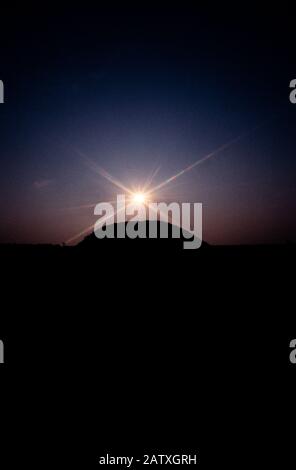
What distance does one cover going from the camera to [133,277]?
28.5 feet

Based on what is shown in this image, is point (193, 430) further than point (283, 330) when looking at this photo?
No

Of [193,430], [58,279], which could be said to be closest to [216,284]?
[193,430]

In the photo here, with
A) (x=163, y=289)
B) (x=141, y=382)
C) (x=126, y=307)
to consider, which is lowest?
(x=141, y=382)

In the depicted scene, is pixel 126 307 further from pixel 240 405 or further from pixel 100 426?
pixel 240 405

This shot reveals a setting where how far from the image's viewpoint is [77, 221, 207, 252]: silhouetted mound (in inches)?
375

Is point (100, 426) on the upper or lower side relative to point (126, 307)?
lower

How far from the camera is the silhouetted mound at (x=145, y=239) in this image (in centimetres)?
952

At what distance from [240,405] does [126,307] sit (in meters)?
3.76

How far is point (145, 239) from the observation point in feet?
31.8

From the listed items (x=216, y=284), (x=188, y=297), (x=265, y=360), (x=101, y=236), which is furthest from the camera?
(x=101, y=236)

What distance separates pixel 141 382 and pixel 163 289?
3.35m

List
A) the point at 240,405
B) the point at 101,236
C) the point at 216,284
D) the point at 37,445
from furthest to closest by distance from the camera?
the point at 101,236 → the point at 216,284 → the point at 240,405 → the point at 37,445

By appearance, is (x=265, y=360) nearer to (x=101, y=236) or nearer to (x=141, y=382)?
(x=141, y=382)

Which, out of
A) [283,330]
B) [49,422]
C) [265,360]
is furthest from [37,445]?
[283,330]
